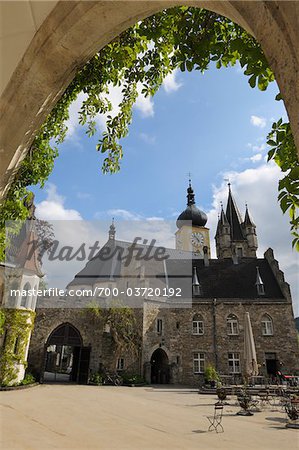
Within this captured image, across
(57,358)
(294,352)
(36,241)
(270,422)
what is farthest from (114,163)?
(57,358)

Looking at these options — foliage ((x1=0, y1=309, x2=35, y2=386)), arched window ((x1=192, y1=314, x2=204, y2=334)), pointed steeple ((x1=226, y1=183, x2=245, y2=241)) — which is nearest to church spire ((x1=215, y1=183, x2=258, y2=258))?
pointed steeple ((x1=226, y1=183, x2=245, y2=241))

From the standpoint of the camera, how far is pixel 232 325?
2770 cm

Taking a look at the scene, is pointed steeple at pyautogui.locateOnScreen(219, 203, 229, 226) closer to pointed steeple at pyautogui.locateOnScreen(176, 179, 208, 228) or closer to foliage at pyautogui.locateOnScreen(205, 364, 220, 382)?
pointed steeple at pyautogui.locateOnScreen(176, 179, 208, 228)

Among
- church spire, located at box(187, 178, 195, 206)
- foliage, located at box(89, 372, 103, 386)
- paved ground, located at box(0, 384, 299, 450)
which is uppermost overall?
church spire, located at box(187, 178, 195, 206)

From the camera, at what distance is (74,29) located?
4.98 feet

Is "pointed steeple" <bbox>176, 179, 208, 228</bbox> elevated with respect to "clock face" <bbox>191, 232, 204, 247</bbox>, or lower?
elevated

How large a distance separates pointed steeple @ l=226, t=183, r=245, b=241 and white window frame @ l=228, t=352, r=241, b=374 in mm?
21044

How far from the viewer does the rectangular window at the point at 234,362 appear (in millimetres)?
26353

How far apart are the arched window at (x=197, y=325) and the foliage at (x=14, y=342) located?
13.3 m

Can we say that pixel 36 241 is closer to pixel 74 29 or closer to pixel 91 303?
pixel 91 303

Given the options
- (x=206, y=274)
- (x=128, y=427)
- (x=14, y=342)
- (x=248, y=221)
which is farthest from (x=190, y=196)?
(x=128, y=427)

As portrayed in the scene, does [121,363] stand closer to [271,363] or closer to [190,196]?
[271,363]

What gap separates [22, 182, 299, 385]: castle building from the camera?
81.8 feet

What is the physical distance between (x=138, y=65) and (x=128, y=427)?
952 cm
